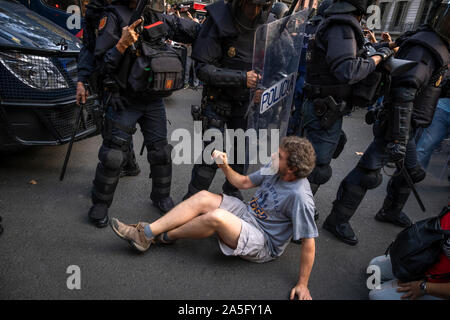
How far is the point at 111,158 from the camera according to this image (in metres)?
2.51

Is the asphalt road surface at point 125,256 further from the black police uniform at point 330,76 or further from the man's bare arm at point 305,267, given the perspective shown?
the black police uniform at point 330,76

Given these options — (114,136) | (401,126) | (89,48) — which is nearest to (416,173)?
(401,126)

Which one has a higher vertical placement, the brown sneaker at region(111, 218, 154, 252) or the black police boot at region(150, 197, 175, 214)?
the brown sneaker at region(111, 218, 154, 252)

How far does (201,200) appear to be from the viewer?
2330mm

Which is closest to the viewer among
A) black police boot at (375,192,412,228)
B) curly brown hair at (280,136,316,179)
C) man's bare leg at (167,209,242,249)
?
curly brown hair at (280,136,316,179)

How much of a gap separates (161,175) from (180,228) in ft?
2.34

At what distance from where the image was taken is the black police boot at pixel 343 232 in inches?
112

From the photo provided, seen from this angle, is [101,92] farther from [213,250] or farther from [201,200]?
[213,250]

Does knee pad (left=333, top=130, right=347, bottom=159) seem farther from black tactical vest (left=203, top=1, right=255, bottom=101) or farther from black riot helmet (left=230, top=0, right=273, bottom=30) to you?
black riot helmet (left=230, top=0, right=273, bottom=30)

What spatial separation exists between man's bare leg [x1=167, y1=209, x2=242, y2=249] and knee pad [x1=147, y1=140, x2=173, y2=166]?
2.38ft

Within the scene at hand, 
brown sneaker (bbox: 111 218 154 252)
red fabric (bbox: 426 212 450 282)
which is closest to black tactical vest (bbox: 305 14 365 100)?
red fabric (bbox: 426 212 450 282)

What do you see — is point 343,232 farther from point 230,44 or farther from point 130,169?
point 130,169

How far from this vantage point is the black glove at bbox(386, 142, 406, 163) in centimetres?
252

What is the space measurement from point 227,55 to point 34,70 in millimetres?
1940
